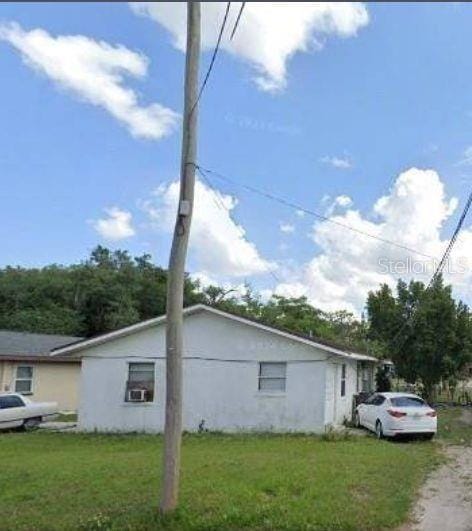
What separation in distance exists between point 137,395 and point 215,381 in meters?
2.70

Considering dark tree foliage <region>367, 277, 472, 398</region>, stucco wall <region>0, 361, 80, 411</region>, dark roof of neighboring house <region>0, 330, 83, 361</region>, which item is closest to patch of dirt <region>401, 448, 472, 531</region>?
dark roof of neighboring house <region>0, 330, 83, 361</region>

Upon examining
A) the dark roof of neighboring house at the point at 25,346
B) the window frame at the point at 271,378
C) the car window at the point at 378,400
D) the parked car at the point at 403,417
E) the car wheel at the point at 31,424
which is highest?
the dark roof of neighboring house at the point at 25,346

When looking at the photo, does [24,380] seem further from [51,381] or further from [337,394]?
[337,394]

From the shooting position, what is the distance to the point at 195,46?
8.99 m

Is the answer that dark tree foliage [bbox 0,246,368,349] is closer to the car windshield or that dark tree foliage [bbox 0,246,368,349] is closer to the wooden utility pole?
the car windshield

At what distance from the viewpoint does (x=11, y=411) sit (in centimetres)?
2372

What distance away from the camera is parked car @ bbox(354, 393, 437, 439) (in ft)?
63.7

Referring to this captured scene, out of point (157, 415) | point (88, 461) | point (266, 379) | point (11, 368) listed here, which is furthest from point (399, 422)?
point (11, 368)

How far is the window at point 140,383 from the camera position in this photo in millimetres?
22875

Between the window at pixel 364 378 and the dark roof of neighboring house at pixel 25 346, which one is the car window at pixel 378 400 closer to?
the window at pixel 364 378

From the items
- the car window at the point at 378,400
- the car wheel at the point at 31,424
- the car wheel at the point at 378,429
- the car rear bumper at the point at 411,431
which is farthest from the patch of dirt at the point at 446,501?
the car wheel at the point at 31,424

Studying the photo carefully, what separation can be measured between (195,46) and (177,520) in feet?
19.5

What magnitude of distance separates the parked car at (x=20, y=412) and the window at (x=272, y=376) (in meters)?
8.40

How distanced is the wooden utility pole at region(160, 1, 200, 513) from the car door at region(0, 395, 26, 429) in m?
16.7
